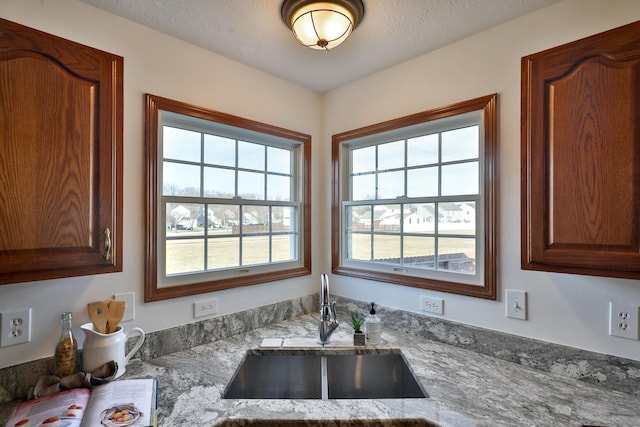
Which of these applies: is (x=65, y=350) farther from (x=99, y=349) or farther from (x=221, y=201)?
(x=221, y=201)

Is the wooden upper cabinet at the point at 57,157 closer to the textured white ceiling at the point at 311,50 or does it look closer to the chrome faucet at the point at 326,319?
the textured white ceiling at the point at 311,50

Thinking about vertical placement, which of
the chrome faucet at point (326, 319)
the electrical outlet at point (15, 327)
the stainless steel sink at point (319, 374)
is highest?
the electrical outlet at point (15, 327)

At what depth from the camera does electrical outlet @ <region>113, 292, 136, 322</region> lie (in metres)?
1.44

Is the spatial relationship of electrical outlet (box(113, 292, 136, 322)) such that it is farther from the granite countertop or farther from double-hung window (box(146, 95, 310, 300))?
the granite countertop

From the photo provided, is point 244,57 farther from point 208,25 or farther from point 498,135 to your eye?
point 498,135

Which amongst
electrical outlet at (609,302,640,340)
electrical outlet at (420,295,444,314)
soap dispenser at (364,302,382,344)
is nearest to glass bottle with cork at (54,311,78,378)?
soap dispenser at (364,302,382,344)

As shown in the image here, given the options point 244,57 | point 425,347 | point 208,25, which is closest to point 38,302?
point 208,25

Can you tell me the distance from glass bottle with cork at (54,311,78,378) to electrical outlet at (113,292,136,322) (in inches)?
8.1

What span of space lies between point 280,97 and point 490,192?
1412 millimetres

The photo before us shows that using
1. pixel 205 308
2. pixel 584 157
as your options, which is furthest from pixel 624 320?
pixel 205 308

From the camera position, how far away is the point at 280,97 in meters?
2.10

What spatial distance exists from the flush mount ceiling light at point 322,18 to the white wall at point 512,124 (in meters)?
0.60

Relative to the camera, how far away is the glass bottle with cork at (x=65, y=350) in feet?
3.97

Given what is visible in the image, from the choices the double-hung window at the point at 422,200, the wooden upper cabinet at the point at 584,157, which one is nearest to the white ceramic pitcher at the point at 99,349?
the double-hung window at the point at 422,200
